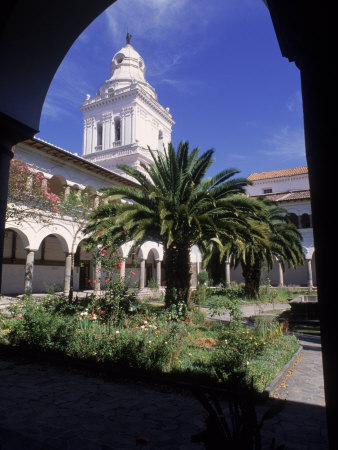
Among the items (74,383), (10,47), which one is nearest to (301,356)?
(74,383)

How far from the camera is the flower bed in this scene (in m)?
5.13

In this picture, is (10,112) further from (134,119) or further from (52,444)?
(134,119)

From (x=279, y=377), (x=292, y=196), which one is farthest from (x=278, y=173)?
(x=279, y=377)

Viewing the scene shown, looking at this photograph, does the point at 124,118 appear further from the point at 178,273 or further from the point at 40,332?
the point at 40,332

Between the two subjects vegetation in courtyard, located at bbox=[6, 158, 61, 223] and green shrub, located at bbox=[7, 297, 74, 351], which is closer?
green shrub, located at bbox=[7, 297, 74, 351]

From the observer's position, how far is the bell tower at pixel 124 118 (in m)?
31.4

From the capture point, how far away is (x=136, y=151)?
3028cm

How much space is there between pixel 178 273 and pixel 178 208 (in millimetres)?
2231

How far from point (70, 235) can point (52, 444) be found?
16.6 m

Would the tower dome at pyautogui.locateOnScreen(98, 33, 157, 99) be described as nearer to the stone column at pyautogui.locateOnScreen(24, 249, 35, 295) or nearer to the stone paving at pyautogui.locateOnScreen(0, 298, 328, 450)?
the stone column at pyautogui.locateOnScreen(24, 249, 35, 295)

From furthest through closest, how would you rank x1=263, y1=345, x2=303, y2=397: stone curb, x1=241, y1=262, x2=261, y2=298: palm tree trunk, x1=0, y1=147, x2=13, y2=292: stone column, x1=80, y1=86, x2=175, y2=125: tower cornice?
x1=80, y1=86, x2=175, y2=125: tower cornice < x1=241, y1=262, x2=261, y2=298: palm tree trunk < x1=263, y1=345, x2=303, y2=397: stone curb < x1=0, y1=147, x2=13, y2=292: stone column

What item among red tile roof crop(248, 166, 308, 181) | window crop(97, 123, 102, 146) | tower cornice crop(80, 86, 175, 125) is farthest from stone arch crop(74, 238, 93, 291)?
red tile roof crop(248, 166, 308, 181)

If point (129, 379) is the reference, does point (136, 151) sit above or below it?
above

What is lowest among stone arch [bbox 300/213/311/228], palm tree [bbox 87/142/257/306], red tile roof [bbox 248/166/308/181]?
palm tree [bbox 87/142/257/306]
